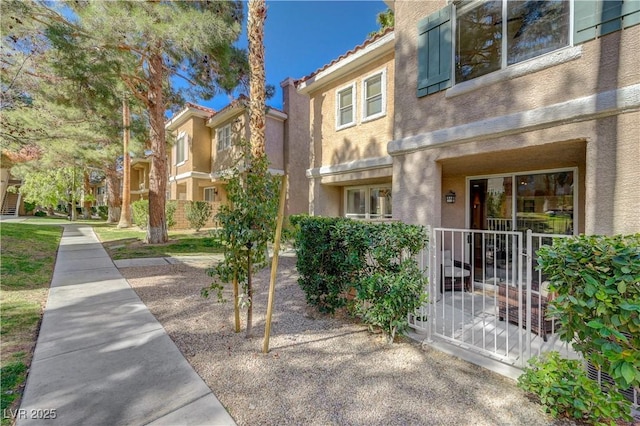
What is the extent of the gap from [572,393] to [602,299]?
1.00m

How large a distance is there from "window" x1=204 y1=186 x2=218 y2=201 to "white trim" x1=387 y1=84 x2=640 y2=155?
1775 centimetres

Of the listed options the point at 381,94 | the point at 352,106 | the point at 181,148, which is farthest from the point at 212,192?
the point at 381,94

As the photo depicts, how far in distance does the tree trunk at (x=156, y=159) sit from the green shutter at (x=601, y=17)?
1272 cm

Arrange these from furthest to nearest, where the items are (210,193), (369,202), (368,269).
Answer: (210,193)
(369,202)
(368,269)

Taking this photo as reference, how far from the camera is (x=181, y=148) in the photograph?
70.1 ft

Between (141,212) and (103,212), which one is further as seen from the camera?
(103,212)

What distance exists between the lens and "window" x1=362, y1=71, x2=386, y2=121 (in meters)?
8.66

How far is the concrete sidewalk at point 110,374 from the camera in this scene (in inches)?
103

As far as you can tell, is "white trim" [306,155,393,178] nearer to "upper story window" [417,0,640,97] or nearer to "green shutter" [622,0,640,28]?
"upper story window" [417,0,640,97]

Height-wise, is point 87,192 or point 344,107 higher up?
point 344,107

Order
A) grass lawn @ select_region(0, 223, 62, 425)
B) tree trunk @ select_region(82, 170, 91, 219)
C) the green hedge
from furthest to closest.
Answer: tree trunk @ select_region(82, 170, 91, 219), the green hedge, grass lawn @ select_region(0, 223, 62, 425)

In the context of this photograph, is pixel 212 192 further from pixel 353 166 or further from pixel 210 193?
pixel 353 166

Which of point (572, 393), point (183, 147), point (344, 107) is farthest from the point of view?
point (183, 147)

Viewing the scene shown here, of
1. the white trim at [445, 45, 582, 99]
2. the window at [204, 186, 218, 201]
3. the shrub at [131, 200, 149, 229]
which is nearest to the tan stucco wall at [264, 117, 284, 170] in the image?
the window at [204, 186, 218, 201]
